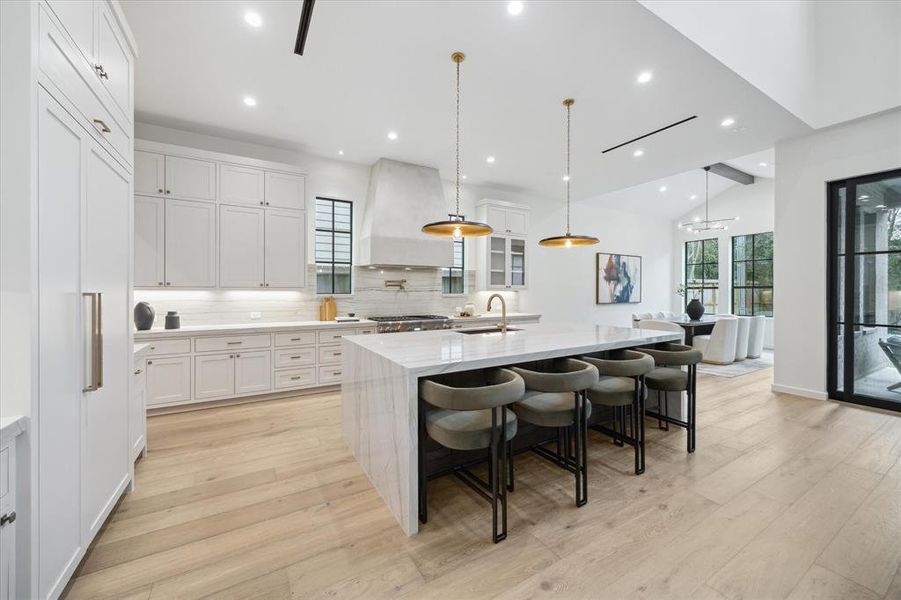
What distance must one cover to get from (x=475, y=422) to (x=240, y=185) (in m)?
4.04

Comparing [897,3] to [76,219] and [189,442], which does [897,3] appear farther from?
[189,442]

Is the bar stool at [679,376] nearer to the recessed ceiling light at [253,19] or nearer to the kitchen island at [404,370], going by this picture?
the kitchen island at [404,370]

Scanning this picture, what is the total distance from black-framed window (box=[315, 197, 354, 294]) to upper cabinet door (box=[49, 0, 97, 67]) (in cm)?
345

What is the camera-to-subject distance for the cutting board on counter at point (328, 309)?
4.96m

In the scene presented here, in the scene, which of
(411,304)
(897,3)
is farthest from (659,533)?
(897,3)

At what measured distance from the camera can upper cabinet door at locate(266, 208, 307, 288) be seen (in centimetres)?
453

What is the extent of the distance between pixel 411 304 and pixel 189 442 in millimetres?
3308

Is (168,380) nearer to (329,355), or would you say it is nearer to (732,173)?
(329,355)

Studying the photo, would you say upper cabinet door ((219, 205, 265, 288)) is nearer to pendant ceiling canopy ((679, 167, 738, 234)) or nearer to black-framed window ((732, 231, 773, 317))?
pendant ceiling canopy ((679, 167, 738, 234))

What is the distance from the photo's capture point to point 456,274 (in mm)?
6367

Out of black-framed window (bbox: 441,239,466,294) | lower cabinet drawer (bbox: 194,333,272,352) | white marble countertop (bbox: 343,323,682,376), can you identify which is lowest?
lower cabinet drawer (bbox: 194,333,272,352)

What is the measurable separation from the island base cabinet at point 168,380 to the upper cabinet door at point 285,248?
1.26 meters

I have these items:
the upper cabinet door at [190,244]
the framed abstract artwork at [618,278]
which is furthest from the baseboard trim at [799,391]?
the upper cabinet door at [190,244]

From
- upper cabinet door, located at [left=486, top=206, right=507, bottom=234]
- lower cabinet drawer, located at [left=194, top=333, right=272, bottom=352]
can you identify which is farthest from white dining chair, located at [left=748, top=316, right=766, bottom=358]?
lower cabinet drawer, located at [left=194, top=333, right=272, bottom=352]
